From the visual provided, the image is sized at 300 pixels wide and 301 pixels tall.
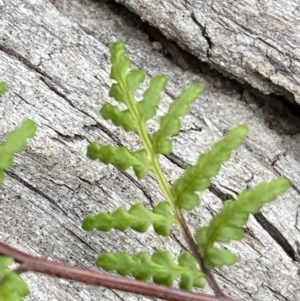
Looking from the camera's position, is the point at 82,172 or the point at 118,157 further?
the point at 82,172

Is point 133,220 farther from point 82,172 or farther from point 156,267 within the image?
point 82,172

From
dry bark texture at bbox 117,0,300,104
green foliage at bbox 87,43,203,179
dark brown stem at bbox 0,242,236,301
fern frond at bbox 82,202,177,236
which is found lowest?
dark brown stem at bbox 0,242,236,301

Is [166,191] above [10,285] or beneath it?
above

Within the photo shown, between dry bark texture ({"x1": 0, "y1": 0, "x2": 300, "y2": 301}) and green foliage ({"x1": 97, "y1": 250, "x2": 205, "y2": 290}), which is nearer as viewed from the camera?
green foliage ({"x1": 97, "y1": 250, "x2": 205, "y2": 290})

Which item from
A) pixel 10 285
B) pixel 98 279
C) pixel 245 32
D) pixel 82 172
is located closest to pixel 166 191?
pixel 98 279

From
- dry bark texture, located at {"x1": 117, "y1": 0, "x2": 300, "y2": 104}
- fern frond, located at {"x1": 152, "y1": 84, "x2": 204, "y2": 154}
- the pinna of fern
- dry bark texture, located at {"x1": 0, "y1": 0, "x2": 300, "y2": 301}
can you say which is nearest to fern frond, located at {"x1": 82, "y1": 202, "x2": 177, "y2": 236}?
the pinna of fern

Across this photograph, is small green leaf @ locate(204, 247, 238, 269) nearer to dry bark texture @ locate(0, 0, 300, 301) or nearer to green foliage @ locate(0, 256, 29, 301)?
green foliage @ locate(0, 256, 29, 301)

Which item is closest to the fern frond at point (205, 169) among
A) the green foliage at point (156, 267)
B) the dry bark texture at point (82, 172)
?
the green foliage at point (156, 267)

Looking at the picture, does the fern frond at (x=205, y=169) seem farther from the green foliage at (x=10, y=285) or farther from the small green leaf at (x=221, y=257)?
the green foliage at (x=10, y=285)

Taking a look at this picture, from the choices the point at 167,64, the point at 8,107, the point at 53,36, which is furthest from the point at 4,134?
the point at 167,64
